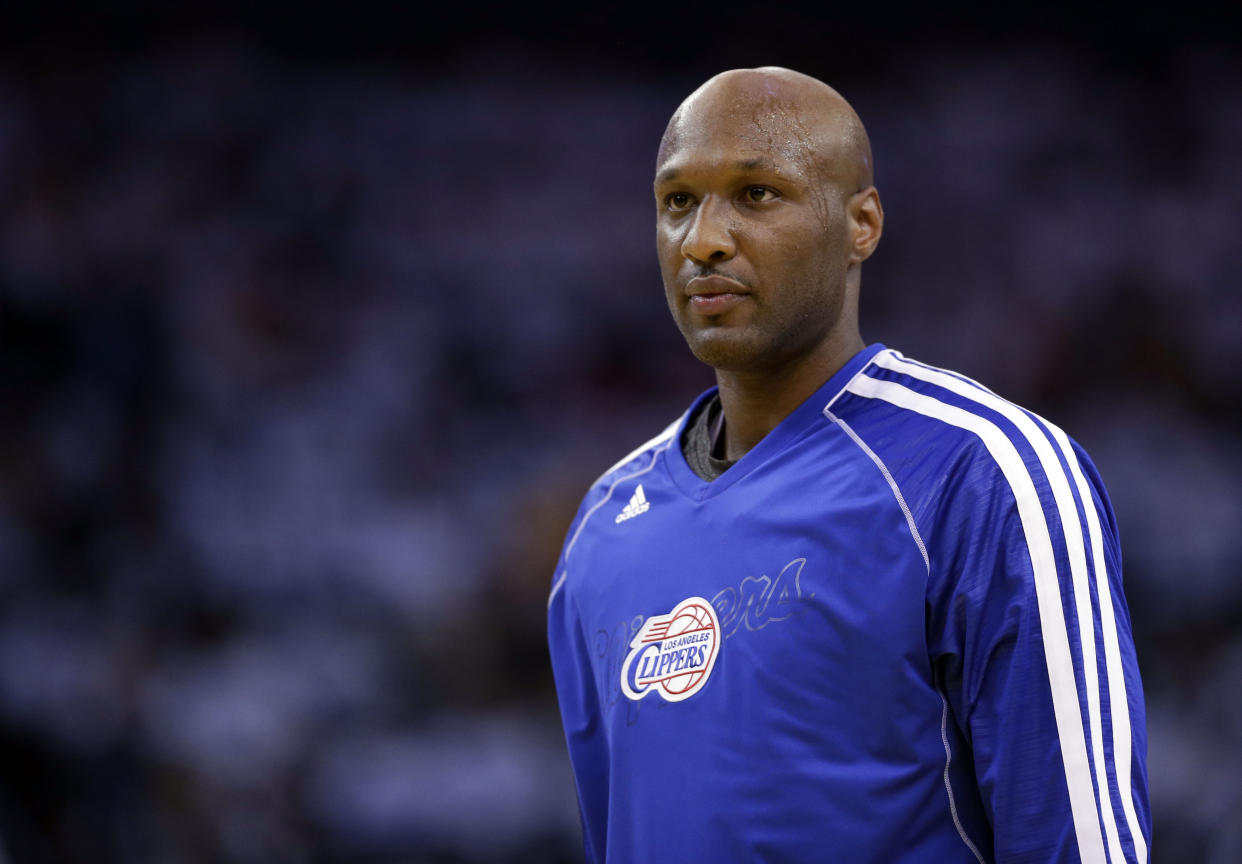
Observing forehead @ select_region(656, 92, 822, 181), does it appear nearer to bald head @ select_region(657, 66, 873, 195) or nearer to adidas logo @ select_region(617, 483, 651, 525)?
bald head @ select_region(657, 66, 873, 195)

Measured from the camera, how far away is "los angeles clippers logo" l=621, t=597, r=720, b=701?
67.1 inches

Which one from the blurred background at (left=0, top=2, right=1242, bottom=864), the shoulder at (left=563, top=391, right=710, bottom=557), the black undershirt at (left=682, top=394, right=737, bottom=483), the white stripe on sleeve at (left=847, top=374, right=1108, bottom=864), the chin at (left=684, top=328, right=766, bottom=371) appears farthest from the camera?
the blurred background at (left=0, top=2, right=1242, bottom=864)

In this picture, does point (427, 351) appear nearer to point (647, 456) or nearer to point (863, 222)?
point (647, 456)

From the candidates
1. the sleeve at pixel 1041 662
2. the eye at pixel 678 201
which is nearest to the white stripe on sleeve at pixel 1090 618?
the sleeve at pixel 1041 662

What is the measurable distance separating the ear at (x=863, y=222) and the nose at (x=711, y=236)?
198mm

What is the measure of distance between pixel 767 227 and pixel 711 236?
0.08 metres

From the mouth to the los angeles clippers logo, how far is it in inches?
16.2

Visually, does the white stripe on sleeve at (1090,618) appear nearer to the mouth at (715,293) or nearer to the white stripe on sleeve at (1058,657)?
the white stripe on sleeve at (1058,657)

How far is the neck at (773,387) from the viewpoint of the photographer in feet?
6.16

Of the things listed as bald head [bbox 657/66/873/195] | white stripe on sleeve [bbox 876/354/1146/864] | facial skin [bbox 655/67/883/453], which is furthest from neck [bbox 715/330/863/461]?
white stripe on sleeve [bbox 876/354/1146/864]

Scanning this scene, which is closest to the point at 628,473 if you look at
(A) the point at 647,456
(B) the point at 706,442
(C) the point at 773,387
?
(A) the point at 647,456

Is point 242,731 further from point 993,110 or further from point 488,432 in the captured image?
point 993,110

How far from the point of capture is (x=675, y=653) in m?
1.75

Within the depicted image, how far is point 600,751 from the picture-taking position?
6.59ft
